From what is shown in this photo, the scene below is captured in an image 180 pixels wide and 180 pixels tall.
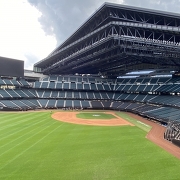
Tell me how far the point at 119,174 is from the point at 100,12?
119 ft

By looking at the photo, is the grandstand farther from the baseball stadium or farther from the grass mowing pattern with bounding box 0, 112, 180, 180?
the grass mowing pattern with bounding box 0, 112, 180, 180

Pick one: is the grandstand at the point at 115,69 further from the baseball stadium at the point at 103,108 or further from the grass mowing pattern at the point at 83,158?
the grass mowing pattern at the point at 83,158

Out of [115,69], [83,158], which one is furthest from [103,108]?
[83,158]

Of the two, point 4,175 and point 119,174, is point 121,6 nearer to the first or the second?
point 119,174

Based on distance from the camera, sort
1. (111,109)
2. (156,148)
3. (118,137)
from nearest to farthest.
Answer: (156,148), (118,137), (111,109)

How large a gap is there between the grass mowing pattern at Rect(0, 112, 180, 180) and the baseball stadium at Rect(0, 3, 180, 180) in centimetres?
8

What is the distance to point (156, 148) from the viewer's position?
2117cm

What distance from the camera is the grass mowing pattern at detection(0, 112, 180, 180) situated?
14219 mm

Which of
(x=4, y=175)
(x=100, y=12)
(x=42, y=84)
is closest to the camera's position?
(x=4, y=175)

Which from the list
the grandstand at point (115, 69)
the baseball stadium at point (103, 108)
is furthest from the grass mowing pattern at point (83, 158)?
the grandstand at point (115, 69)

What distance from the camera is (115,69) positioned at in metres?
73.8

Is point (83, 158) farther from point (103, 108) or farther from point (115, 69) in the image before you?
point (115, 69)

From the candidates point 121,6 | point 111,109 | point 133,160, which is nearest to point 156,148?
point 133,160

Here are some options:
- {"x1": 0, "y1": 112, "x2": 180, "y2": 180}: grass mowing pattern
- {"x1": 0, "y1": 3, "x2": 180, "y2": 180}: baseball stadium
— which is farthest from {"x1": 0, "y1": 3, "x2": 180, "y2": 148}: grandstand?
{"x1": 0, "y1": 112, "x2": 180, "y2": 180}: grass mowing pattern
